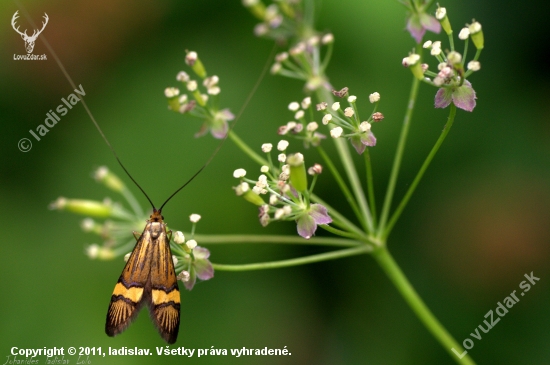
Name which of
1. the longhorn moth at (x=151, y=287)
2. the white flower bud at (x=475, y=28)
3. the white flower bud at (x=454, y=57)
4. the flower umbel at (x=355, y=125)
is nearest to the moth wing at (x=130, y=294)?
the longhorn moth at (x=151, y=287)

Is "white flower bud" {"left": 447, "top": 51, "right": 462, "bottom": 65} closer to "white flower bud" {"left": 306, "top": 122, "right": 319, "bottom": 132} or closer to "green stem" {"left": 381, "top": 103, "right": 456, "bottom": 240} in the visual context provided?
"green stem" {"left": 381, "top": 103, "right": 456, "bottom": 240}

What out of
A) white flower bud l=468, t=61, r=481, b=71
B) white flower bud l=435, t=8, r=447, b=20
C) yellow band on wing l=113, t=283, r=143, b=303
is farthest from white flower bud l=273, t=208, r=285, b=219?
white flower bud l=435, t=8, r=447, b=20

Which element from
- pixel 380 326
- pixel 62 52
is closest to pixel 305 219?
pixel 380 326

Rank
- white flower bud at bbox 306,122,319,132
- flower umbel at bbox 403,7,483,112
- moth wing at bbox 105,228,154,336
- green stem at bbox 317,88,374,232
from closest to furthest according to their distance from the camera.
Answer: flower umbel at bbox 403,7,483,112 → white flower bud at bbox 306,122,319,132 → moth wing at bbox 105,228,154,336 → green stem at bbox 317,88,374,232

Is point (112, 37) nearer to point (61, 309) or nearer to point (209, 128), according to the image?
point (209, 128)

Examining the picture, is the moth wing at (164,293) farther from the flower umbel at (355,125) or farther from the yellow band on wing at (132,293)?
the flower umbel at (355,125)

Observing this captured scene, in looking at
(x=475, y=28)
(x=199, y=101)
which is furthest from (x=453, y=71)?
(x=199, y=101)

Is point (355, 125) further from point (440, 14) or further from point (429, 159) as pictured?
point (440, 14)
